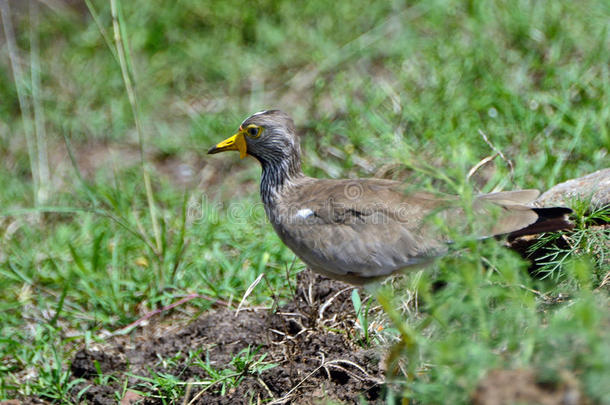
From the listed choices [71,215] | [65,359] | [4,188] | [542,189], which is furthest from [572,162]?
[4,188]

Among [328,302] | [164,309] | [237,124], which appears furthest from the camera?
[237,124]

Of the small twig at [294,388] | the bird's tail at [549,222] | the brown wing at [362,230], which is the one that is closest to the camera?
the bird's tail at [549,222]

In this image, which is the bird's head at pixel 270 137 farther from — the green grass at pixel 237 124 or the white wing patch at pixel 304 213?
the green grass at pixel 237 124

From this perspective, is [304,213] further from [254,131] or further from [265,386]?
[265,386]

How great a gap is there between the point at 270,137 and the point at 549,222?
1.64 meters

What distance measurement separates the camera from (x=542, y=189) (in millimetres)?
4512

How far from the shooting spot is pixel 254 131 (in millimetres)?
4152

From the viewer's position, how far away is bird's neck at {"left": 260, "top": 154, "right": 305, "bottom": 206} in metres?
4.14

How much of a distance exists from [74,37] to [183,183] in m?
2.44

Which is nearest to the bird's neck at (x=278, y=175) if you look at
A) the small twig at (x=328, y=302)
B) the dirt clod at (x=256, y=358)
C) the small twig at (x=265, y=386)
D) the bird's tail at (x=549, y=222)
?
the dirt clod at (x=256, y=358)

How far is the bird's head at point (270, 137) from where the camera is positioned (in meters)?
4.13

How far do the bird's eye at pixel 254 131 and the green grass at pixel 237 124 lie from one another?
678 millimetres

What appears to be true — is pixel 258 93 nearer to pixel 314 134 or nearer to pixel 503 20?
pixel 314 134

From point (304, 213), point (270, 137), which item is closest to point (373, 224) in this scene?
point (304, 213)
